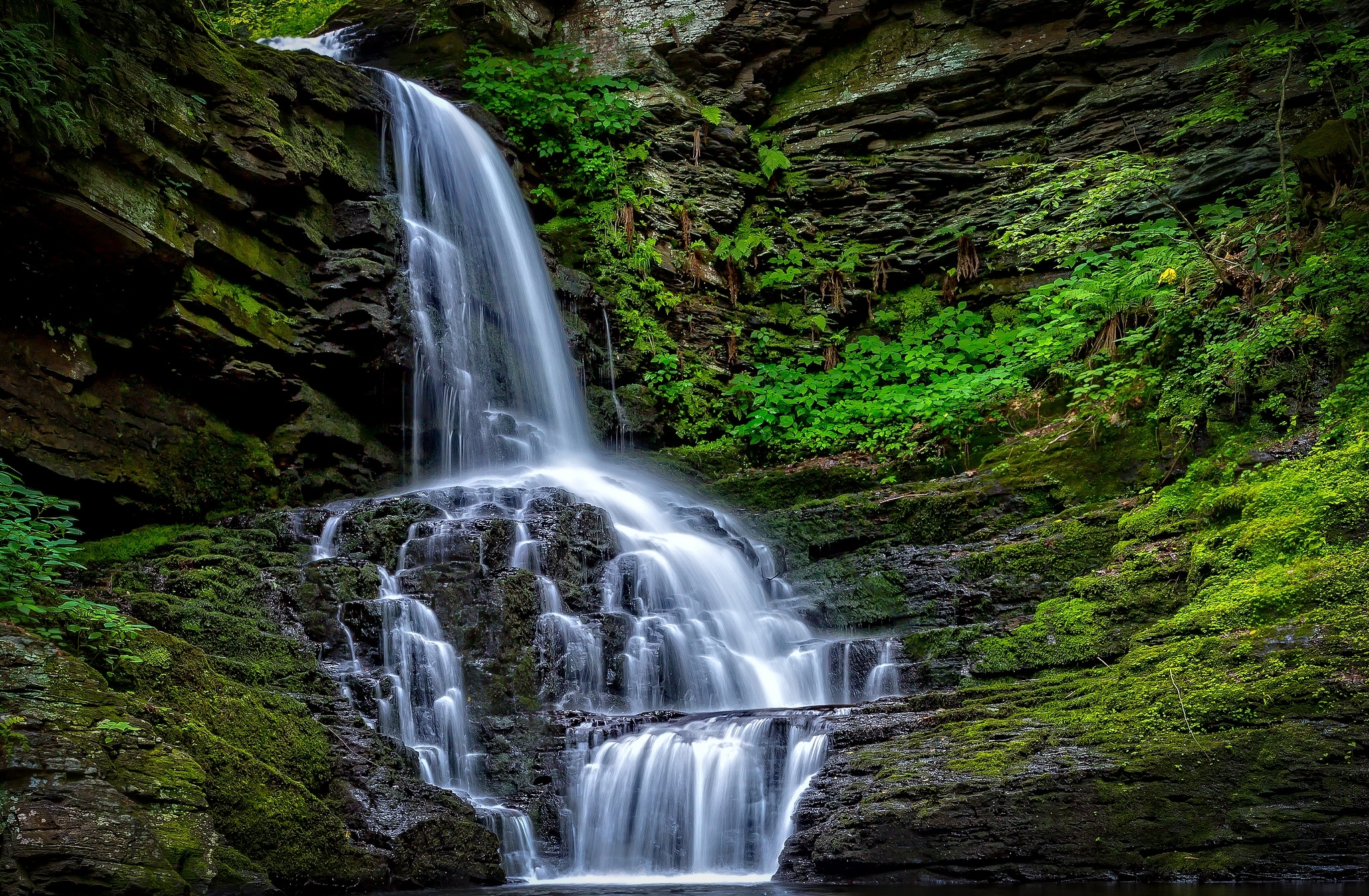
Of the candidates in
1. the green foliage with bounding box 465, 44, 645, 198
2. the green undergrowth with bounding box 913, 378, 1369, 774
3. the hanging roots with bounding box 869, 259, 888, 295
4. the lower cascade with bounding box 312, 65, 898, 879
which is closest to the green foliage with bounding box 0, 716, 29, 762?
→ the lower cascade with bounding box 312, 65, 898, 879

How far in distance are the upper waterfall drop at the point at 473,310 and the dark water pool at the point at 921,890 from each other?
21.8ft

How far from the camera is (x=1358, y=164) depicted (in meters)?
9.09

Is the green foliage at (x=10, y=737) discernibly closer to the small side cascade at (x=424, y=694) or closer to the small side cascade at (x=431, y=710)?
the small side cascade at (x=431, y=710)

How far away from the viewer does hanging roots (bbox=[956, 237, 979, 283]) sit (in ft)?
50.7

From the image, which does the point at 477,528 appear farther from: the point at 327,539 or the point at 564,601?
the point at 327,539

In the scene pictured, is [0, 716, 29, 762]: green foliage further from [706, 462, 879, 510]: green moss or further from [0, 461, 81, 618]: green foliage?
[706, 462, 879, 510]: green moss

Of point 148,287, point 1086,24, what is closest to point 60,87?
point 148,287

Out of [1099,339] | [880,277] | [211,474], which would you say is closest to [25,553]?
[211,474]

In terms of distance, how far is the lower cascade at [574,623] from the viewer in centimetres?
664

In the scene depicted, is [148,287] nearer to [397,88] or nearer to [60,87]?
[60,87]

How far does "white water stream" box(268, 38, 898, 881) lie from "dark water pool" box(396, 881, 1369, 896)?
467 mm

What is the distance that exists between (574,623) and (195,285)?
220 inches

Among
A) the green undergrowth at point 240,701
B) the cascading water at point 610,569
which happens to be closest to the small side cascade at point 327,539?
the green undergrowth at point 240,701

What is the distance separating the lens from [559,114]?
623 inches
